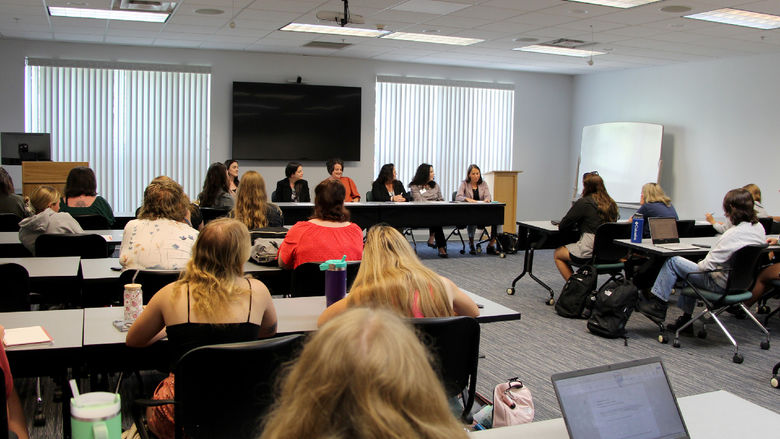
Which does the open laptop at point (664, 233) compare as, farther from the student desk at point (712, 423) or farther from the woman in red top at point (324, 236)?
the student desk at point (712, 423)

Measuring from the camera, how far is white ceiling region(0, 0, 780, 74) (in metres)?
6.88

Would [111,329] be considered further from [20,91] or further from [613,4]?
[20,91]

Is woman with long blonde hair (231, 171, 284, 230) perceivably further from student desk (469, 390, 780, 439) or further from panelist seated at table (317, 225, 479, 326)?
student desk (469, 390, 780, 439)

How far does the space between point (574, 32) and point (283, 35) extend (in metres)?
3.66

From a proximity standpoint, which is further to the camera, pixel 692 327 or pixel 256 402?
pixel 692 327

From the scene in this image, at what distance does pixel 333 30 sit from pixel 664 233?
15.8 ft

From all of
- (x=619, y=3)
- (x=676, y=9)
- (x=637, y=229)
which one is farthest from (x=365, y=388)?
(x=676, y=9)

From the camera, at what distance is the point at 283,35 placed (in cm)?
886

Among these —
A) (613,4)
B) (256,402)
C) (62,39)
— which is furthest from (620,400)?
(62,39)

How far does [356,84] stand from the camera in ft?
36.5

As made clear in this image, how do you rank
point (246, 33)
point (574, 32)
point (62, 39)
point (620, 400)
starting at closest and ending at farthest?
point (620, 400), point (574, 32), point (246, 33), point (62, 39)

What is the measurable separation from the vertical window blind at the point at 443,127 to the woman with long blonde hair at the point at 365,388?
34.7 feet

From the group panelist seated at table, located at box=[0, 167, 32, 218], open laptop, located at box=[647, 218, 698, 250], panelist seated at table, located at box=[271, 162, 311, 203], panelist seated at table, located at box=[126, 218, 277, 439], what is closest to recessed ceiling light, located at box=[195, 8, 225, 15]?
panelist seated at table, located at box=[271, 162, 311, 203]

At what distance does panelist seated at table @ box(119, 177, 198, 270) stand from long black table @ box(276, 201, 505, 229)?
4415 mm
